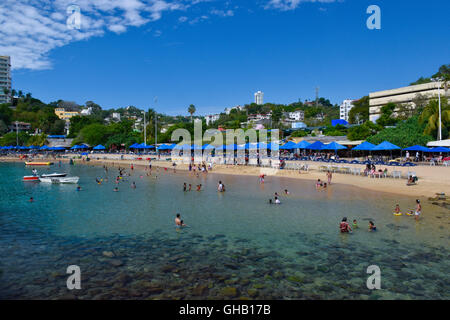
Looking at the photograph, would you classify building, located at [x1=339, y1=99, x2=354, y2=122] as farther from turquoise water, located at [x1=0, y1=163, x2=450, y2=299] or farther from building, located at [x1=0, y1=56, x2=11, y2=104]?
building, located at [x1=0, y1=56, x2=11, y2=104]

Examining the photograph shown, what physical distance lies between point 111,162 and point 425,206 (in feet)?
170

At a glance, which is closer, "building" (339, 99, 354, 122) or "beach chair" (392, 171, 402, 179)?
"beach chair" (392, 171, 402, 179)

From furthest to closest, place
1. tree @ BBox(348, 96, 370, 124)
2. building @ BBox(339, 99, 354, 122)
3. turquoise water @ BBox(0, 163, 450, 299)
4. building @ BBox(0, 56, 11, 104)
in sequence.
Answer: building @ BBox(0, 56, 11, 104) → building @ BBox(339, 99, 354, 122) → tree @ BBox(348, 96, 370, 124) → turquoise water @ BBox(0, 163, 450, 299)

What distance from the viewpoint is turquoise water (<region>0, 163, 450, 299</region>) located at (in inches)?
348

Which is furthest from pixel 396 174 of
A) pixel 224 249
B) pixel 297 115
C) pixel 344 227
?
pixel 297 115

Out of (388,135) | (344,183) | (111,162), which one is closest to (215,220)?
(344,183)

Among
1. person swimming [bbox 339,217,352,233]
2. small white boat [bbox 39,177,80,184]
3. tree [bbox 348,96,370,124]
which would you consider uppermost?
tree [bbox 348,96,370,124]

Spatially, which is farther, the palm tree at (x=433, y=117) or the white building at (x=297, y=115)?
the white building at (x=297, y=115)

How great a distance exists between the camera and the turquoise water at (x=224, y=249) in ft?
29.0

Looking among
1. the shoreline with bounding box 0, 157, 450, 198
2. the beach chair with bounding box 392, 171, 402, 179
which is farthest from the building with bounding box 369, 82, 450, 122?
the beach chair with bounding box 392, 171, 402, 179

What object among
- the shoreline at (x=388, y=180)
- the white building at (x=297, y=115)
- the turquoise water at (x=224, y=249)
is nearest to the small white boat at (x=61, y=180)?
the turquoise water at (x=224, y=249)

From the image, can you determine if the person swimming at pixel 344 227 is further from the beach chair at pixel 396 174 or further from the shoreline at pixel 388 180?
the beach chair at pixel 396 174

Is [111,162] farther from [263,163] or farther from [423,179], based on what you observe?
[423,179]

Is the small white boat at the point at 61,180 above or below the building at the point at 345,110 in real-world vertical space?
below
